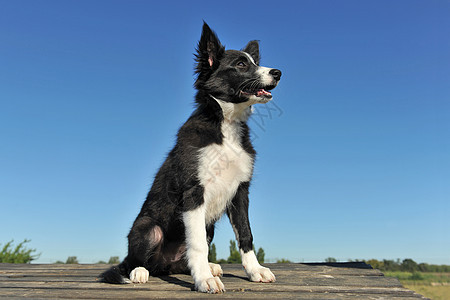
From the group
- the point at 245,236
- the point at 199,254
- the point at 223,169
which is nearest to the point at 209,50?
the point at 223,169

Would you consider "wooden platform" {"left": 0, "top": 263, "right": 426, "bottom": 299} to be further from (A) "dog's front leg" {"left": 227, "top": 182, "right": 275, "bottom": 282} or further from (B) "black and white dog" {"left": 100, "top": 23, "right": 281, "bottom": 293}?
(B) "black and white dog" {"left": 100, "top": 23, "right": 281, "bottom": 293}

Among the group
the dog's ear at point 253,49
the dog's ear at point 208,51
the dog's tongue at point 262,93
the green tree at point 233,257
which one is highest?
the dog's ear at point 253,49

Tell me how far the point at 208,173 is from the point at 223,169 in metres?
0.17

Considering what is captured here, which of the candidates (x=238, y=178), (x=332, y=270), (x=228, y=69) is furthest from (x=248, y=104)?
(x=332, y=270)

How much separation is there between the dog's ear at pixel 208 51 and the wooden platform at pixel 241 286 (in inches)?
84.0

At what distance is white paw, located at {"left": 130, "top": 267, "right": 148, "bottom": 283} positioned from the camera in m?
3.61

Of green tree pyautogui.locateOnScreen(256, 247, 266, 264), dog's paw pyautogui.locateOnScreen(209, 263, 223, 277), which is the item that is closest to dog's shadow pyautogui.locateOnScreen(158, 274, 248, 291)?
dog's paw pyautogui.locateOnScreen(209, 263, 223, 277)

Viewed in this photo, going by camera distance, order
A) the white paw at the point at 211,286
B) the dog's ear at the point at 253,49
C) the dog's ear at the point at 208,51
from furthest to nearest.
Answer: the dog's ear at the point at 253,49, the dog's ear at the point at 208,51, the white paw at the point at 211,286

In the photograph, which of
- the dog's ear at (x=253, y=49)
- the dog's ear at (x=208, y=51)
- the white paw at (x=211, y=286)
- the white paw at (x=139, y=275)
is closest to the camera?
the white paw at (x=211, y=286)

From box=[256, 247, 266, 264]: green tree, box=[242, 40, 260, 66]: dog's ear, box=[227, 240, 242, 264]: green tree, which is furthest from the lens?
box=[227, 240, 242, 264]: green tree

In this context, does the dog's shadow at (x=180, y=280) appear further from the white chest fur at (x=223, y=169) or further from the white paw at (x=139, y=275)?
the white chest fur at (x=223, y=169)

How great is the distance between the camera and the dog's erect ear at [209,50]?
3.95 metres

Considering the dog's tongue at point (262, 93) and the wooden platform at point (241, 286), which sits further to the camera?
the dog's tongue at point (262, 93)

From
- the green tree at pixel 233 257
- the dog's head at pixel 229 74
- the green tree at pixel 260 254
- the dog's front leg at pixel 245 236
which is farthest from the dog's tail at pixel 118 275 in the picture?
the green tree at pixel 233 257
